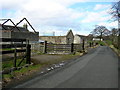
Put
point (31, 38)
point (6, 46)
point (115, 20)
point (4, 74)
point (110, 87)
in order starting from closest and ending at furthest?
point (110, 87) → point (4, 74) → point (6, 46) → point (31, 38) → point (115, 20)

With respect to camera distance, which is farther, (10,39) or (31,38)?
(31,38)

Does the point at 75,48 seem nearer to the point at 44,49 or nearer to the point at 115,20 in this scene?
the point at 44,49

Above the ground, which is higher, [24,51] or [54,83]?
[24,51]

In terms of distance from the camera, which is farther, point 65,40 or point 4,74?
point 65,40

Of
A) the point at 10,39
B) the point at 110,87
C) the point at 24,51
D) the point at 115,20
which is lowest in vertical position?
the point at 110,87

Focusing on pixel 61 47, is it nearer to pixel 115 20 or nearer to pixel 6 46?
pixel 115 20

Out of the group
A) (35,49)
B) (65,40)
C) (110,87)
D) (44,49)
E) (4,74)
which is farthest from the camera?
(65,40)

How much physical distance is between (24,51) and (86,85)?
5.40 m

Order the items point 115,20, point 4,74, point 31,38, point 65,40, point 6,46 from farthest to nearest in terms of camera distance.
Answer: point 65,40
point 115,20
point 31,38
point 6,46
point 4,74

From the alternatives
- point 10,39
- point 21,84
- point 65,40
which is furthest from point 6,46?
point 65,40

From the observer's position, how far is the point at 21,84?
6.05 m

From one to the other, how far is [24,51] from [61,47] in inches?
573

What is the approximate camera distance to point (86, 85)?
617 cm

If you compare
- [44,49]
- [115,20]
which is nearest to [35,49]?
[44,49]
